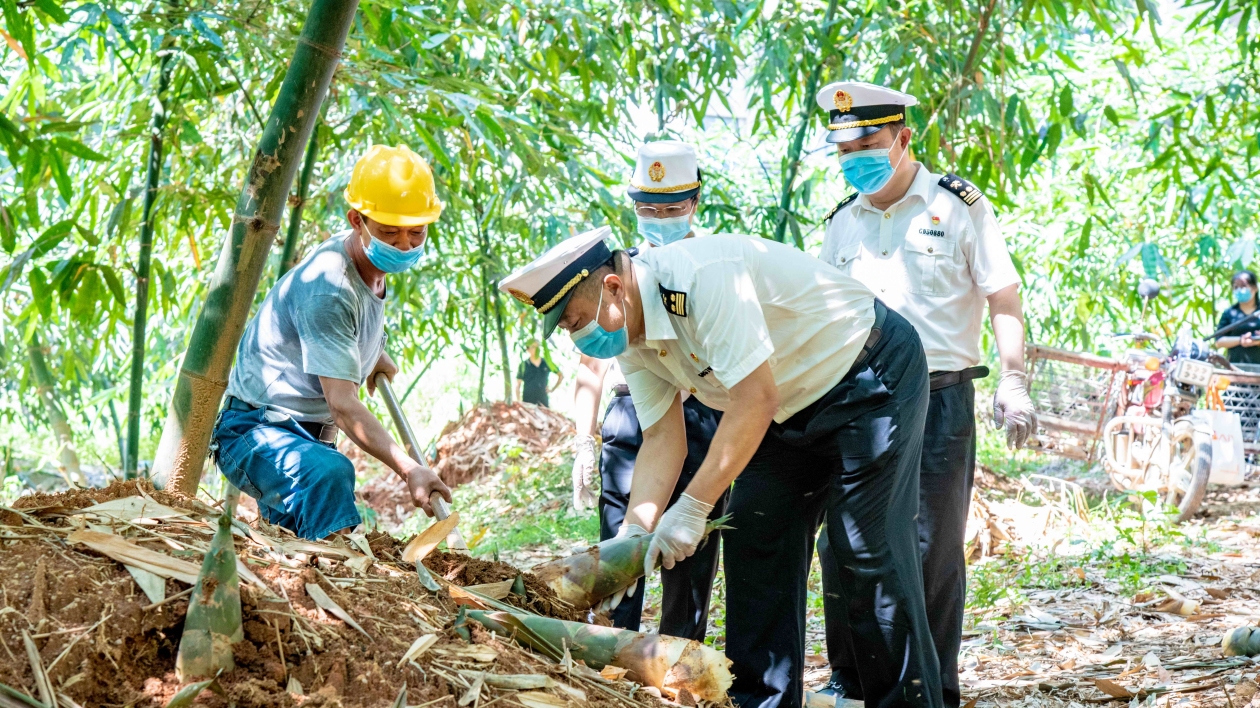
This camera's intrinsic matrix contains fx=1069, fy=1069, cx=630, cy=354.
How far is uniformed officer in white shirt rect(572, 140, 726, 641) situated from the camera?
3.20m

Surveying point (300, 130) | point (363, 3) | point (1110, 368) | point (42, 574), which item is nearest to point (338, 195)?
point (363, 3)

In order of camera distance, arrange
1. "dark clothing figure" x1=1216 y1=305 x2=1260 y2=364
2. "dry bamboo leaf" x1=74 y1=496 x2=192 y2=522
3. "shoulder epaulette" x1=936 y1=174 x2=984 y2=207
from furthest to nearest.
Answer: "dark clothing figure" x1=1216 y1=305 x2=1260 y2=364 → "shoulder epaulette" x1=936 y1=174 x2=984 y2=207 → "dry bamboo leaf" x1=74 y1=496 x2=192 y2=522

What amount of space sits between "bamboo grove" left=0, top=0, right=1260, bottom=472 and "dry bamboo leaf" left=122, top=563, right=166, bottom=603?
79cm

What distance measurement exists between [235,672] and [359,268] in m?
1.64

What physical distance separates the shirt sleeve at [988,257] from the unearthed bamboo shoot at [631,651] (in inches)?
65.6

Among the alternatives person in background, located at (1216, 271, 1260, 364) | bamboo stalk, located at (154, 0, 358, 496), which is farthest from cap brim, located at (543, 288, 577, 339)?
person in background, located at (1216, 271, 1260, 364)

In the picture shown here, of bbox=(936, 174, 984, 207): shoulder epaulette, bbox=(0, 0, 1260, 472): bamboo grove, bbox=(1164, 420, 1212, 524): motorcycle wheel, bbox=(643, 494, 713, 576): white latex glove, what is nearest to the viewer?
bbox=(643, 494, 713, 576): white latex glove

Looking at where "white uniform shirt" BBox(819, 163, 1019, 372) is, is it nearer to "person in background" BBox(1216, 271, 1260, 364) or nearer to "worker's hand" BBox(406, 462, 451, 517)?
"worker's hand" BBox(406, 462, 451, 517)

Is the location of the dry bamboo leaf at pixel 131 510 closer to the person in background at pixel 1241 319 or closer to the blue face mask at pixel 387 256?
the blue face mask at pixel 387 256

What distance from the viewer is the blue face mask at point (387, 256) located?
303 centimetres

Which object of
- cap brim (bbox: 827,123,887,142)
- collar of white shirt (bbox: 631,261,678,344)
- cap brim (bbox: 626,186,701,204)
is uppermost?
cap brim (bbox: 827,123,887,142)

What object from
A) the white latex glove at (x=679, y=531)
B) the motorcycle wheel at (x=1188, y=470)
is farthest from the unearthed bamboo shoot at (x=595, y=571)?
the motorcycle wheel at (x=1188, y=470)

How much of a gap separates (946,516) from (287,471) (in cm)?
185

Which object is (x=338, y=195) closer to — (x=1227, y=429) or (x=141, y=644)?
(x=141, y=644)
